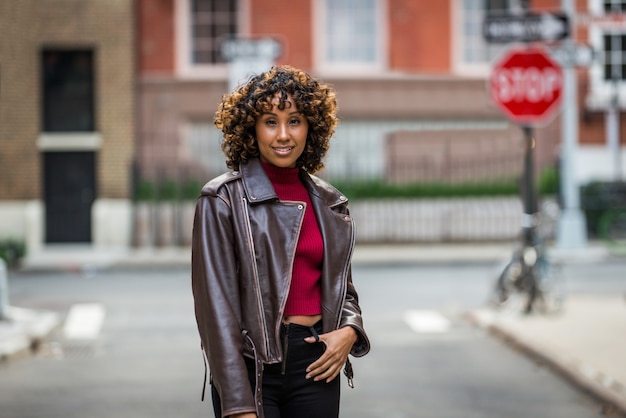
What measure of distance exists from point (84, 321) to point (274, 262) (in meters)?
9.57

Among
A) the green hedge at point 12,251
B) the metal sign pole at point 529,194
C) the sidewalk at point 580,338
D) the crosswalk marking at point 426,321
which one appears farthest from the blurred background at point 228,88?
the sidewalk at point 580,338

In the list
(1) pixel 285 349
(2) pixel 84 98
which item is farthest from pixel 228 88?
(1) pixel 285 349

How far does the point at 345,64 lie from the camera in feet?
81.8

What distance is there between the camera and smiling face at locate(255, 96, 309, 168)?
3.43 m

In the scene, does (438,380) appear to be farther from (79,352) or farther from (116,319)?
(116,319)

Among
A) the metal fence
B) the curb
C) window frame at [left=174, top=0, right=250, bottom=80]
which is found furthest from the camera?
window frame at [left=174, top=0, right=250, bottom=80]

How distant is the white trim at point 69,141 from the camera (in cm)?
2284

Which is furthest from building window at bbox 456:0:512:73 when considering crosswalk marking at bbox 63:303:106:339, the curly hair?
the curly hair

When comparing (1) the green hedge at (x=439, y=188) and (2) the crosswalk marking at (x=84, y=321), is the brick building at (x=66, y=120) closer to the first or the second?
(1) the green hedge at (x=439, y=188)

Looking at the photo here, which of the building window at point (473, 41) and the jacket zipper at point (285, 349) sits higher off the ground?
the building window at point (473, 41)

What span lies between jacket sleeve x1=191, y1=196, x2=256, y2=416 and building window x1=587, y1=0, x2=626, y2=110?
21.7m

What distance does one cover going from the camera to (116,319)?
12.5m

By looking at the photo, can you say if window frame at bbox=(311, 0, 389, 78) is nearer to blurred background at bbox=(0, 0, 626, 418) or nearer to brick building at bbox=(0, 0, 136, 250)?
blurred background at bbox=(0, 0, 626, 418)

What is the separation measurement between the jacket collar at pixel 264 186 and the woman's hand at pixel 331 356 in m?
0.44
